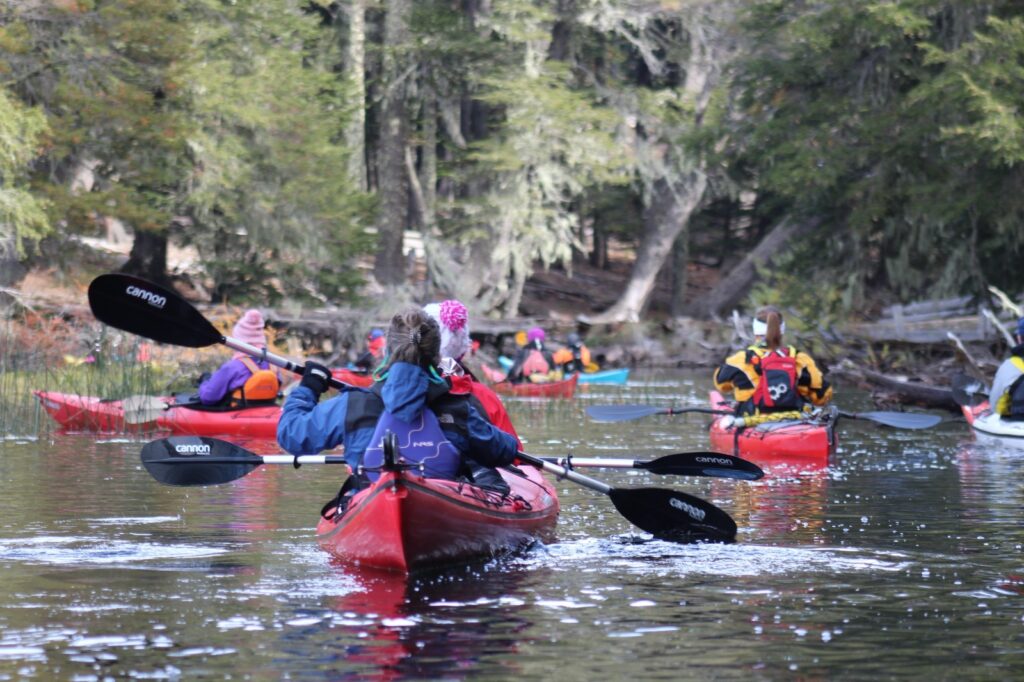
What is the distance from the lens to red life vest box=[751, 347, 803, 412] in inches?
590

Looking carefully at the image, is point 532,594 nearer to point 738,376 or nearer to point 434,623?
point 434,623

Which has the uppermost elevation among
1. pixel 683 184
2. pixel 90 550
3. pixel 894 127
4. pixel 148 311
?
pixel 683 184

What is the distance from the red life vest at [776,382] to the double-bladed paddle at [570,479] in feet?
16.7

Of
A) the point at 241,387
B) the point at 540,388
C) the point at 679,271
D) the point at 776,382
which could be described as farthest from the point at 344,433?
the point at 679,271

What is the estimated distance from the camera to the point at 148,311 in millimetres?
10695

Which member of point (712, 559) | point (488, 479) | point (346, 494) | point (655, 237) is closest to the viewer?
point (346, 494)

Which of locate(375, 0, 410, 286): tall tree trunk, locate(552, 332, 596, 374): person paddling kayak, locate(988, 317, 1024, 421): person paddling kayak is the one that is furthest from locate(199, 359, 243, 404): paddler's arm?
locate(375, 0, 410, 286): tall tree trunk

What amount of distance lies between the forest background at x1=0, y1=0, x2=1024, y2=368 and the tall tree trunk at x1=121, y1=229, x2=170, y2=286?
1.6 inches

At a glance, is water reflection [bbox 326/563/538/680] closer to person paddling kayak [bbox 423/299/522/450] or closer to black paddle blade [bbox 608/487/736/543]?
person paddling kayak [bbox 423/299/522/450]

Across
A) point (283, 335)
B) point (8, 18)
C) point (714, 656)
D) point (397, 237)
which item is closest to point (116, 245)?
point (397, 237)

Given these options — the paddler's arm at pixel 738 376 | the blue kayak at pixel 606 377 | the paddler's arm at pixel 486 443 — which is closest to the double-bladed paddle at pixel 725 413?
the paddler's arm at pixel 738 376

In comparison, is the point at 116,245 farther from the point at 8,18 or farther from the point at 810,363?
the point at 810,363

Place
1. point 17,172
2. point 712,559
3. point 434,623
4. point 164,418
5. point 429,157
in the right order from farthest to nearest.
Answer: point 429,157, point 17,172, point 164,418, point 712,559, point 434,623

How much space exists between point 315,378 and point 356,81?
2663 centimetres
